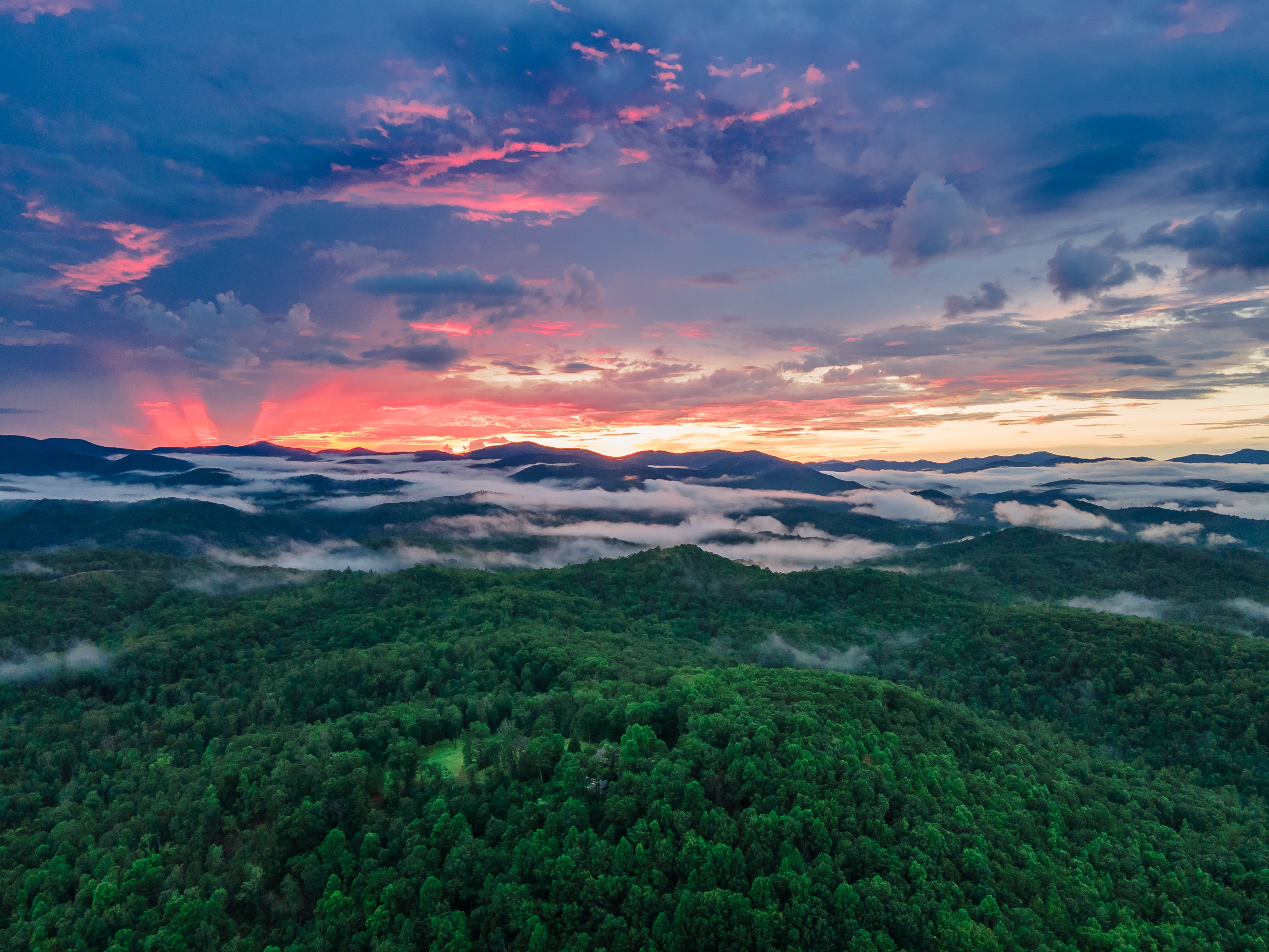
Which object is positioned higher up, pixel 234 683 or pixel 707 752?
pixel 707 752

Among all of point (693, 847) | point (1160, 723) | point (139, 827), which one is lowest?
point (1160, 723)

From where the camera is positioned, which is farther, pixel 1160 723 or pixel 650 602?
pixel 650 602

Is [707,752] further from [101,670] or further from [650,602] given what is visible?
[101,670]

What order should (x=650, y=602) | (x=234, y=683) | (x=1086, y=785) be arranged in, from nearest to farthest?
1. (x=1086, y=785)
2. (x=234, y=683)
3. (x=650, y=602)

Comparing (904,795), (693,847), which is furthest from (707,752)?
(904,795)

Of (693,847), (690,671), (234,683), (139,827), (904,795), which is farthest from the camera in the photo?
(234,683)

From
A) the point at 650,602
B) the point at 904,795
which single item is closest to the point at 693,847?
the point at 904,795

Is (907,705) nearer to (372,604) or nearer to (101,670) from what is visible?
(372,604)
